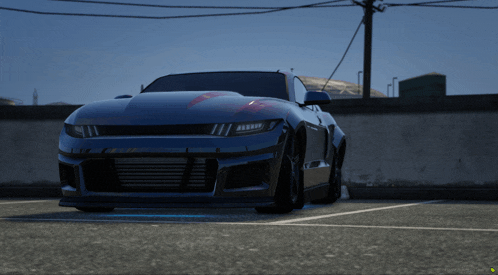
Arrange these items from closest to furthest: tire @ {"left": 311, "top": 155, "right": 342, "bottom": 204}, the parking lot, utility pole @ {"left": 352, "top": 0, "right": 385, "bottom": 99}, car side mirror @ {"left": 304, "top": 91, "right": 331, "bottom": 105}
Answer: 1. the parking lot
2. car side mirror @ {"left": 304, "top": 91, "right": 331, "bottom": 105}
3. tire @ {"left": 311, "top": 155, "right": 342, "bottom": 204}
4. utility pole @ {"left": 352, "top": 0, "right": 385, "bottom": 99}

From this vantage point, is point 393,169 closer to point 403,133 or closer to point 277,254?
point 403,133

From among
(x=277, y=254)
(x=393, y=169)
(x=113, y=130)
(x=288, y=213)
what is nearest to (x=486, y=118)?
(x=393, y=169)

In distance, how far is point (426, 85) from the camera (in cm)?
7069

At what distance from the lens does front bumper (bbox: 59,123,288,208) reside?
4.89 meters

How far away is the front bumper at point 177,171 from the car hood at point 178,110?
18 centimetres

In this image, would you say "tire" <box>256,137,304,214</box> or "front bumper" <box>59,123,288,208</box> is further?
"tire" <box>256,137,304,214</box>

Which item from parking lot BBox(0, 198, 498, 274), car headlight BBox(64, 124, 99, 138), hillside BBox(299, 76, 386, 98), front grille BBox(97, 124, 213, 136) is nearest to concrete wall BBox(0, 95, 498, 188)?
parking lot BBox(0, 198, 498, 274)

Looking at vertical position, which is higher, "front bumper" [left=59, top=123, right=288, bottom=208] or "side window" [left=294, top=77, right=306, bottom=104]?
"side window" [left=294, top=77, right=306, bottom=104]

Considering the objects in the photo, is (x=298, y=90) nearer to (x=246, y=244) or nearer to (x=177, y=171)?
(x=177, y=171)

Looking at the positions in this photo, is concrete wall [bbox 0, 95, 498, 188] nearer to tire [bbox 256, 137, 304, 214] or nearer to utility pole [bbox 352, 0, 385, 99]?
tire [bbox 256, 137, 304, 214]

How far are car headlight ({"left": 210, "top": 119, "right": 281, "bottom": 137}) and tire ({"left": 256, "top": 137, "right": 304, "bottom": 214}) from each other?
0.33m

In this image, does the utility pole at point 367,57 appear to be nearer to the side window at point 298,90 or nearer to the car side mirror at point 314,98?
the side window at point 298,90

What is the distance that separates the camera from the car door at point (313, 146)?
6.08 meters

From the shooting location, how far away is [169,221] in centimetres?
503
